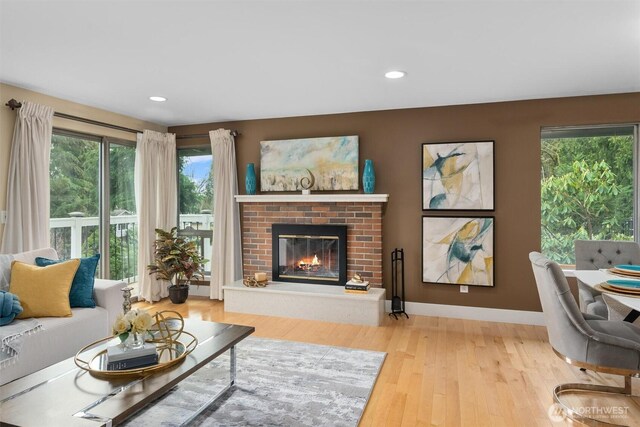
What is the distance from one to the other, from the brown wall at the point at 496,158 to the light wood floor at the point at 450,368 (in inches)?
15.1

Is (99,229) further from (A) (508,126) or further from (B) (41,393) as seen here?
(A) (508,126)

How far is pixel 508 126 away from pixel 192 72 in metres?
3.25

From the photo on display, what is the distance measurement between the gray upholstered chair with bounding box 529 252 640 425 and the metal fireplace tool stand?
202cm

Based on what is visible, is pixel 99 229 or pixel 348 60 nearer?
pixel 348 60

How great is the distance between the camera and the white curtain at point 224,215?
5.07 m

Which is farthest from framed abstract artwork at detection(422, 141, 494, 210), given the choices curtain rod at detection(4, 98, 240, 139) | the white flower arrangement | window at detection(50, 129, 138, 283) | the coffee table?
window at detection(50, 129, 138, 283)

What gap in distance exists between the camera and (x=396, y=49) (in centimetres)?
275

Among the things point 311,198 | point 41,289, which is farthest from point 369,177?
point 41,289

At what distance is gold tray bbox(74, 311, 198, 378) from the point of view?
6.42 ft

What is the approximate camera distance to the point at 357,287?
168 inches

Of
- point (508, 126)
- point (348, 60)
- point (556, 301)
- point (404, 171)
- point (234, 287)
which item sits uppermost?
point (348, 60)

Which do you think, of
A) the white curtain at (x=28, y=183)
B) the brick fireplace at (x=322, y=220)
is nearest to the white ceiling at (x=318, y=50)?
the white curtain at (x=28, y=183)

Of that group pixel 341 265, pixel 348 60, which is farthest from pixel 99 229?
pixel 348 60

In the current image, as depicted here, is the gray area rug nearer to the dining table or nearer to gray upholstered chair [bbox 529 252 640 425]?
gray upholstered chair [bbox 529 252 640 425]
